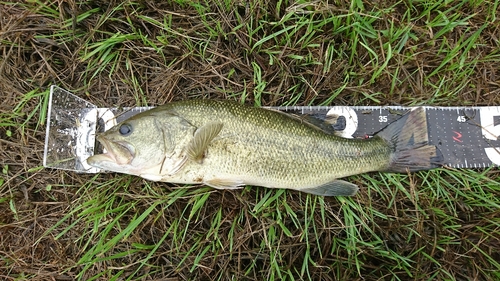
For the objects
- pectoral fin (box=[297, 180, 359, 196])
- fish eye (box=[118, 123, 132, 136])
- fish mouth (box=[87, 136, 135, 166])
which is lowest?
pectoral fin (box=[297, 180, 359, 196])

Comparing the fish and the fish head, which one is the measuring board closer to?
the fish

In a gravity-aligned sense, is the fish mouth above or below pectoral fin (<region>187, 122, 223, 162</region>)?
below

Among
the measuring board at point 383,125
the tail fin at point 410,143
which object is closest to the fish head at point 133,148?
the measuring board at point 383,125

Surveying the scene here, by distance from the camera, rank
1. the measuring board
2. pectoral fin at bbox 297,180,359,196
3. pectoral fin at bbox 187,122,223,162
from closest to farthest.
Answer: pectoral fin at bbox 187,122,223,162 → pectoral fin at bbox 297,180,359,196 → the measuring board

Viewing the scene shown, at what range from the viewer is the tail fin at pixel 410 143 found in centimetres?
320

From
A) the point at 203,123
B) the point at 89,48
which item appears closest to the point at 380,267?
the point at 203,123

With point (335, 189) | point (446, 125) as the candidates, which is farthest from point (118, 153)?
point (446, 125)

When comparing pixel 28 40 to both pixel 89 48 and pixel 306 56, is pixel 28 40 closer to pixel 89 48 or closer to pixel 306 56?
pixel 89 48

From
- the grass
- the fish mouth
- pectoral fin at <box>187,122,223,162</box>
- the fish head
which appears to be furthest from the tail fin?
the fish mouth

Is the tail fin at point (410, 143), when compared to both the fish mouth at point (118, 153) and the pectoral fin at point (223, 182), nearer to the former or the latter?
the pectoral fin at point (223, 182)

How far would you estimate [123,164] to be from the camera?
2811 millimetres

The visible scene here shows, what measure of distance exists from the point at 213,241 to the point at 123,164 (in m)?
1.13

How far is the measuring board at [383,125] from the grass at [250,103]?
0.12 metres

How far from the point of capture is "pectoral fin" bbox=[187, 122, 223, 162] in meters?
2.77
